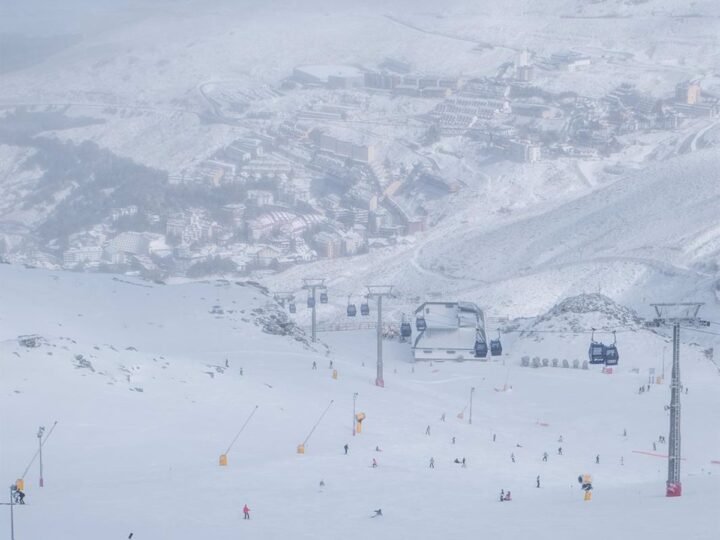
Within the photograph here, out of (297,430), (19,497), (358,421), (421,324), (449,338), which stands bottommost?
(19,497)

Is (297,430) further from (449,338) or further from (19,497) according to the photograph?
(449,338)

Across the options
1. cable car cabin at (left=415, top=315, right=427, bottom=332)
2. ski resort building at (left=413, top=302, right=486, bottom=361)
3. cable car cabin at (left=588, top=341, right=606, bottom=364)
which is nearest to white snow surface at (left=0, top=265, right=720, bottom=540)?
A: ski resort building at (left=413, top=302, right=486, bottom=361)

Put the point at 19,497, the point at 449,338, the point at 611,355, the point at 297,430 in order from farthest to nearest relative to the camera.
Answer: the point at 449,338 < the point at 297,430 < the point at 611,355 < the point at 19,497

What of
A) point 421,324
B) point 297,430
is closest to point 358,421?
point 297,430

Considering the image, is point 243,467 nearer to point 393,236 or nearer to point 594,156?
point 393,236

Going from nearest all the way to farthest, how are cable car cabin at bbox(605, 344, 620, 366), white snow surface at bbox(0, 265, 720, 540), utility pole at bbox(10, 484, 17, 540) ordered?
utility pole at bbox(10, 484, 17, 540) < white snow surface at bbox(0, 265, 720, 540) < cable car cabin at bbox(605, 344, 620, 366)

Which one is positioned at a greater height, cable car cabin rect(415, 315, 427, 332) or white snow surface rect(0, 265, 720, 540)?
cable car cabin rect(415, 315, 427, 332)

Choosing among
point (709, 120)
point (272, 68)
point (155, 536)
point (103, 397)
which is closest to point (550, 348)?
point (103, 397)

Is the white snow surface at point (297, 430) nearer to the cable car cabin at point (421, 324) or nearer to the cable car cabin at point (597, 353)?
the cable car cabin at point (421, 324)

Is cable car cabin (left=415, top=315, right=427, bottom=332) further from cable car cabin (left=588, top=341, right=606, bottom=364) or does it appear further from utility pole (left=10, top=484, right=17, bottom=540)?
utility pole (left=10, top=484, right=17, bottom=540)
